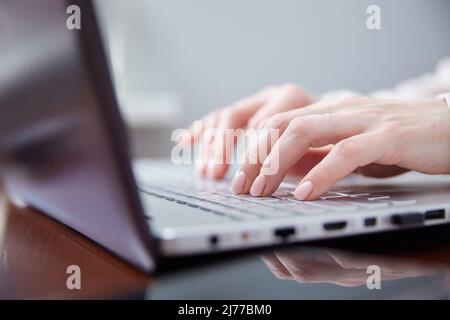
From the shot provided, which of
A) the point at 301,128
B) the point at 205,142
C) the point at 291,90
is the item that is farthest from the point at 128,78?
the point at 301,128

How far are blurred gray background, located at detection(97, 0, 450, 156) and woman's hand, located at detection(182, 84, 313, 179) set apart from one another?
1.01m

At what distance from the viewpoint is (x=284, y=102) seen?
0.84 meters

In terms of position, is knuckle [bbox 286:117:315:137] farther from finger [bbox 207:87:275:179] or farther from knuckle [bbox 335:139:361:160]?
finger [bbox 207:87:275:179]

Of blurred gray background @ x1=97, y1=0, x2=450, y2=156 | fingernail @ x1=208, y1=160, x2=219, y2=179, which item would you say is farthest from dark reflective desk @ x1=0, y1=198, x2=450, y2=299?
blurred gray background @ x1=97, y1=0, x2=450, y2=156

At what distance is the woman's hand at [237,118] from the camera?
79cm

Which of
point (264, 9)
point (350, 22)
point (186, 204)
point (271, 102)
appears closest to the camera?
point (186, 204)

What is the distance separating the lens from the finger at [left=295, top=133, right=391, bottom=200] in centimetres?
51

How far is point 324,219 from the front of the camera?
0.41 m

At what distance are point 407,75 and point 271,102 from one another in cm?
134

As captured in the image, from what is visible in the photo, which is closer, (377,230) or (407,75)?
(377,230)

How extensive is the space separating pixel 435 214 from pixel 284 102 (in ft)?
1.35

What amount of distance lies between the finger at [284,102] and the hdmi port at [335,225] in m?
0.42
